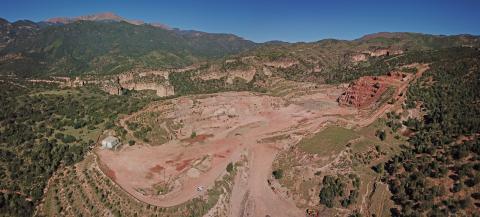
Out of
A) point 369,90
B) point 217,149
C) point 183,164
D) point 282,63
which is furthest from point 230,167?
point 282,63

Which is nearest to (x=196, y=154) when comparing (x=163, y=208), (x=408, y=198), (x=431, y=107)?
(x=163, y=208)

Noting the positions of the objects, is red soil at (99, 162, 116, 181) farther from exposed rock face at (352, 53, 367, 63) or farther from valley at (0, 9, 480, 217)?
exposed rock face at (352, 53, 367, 63)

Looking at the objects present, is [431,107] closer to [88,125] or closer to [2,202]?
[88,125]

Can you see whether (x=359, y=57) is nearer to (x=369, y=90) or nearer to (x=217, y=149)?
(x=369, y=90)

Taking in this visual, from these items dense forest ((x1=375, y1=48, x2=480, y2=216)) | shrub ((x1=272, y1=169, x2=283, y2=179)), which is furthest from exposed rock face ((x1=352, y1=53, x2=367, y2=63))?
shrub ((x1=272, y1=169, x2=283, y2=179))

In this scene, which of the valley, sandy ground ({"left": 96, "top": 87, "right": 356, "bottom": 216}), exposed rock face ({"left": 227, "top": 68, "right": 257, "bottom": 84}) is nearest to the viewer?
the valley
